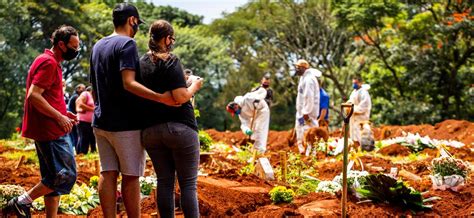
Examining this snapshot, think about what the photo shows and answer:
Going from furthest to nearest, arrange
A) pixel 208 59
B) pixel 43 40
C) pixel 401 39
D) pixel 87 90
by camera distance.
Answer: pixel 208 59, pixel 43 40, pixel 401 39, pixel 87 90

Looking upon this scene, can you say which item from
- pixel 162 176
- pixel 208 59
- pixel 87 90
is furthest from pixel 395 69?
pixel 162 176

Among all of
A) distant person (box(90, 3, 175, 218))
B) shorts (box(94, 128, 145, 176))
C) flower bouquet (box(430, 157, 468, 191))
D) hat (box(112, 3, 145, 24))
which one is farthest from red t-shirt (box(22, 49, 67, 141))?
flower bouquet (box(430, 157, 468, 191))

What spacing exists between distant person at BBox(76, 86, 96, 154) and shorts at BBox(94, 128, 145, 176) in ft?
27.1

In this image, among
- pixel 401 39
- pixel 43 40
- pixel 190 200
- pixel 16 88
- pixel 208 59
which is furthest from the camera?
pixel 208 59

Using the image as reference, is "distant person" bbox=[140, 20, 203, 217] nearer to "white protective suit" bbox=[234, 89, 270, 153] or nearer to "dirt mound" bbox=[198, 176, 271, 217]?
"dirt mound" bbox=[198, 176, 271, 217]

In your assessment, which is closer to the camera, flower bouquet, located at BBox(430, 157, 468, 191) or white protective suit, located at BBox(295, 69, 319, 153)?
flower bouquet, located at BBox(430, 157, 468, 191)

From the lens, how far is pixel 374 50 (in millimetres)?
26047

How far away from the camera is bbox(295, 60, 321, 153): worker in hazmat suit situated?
1318 cm

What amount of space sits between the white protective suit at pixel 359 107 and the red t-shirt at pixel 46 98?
10.3 meters

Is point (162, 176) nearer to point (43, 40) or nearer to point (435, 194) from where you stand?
point (435, 194)

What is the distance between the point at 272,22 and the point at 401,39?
11.9 metres

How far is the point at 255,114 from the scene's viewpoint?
1367 centimetres

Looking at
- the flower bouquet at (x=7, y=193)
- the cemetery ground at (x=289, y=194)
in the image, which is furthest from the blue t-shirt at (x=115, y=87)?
the cemetery ground at (x=289, y=194)

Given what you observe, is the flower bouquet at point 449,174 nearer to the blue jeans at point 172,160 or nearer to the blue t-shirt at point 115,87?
the blue jeans at point 172,160
